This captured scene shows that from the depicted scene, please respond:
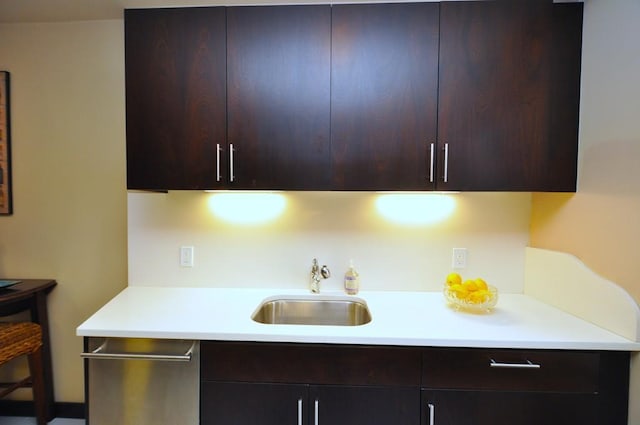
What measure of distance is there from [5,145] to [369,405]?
2.63 metres

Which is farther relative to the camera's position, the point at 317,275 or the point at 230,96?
the point at 317,275

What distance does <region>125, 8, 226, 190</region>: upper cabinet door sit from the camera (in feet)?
4.58

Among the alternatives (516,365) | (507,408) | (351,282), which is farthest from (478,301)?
(351,282)

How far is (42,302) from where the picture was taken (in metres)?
1.87

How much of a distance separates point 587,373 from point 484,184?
84cm

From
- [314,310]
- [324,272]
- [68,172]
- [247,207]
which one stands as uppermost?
[68,172]

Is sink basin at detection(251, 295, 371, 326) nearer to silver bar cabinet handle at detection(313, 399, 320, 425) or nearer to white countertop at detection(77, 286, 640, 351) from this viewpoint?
white countertop at detection(77, 286, 640, 351)

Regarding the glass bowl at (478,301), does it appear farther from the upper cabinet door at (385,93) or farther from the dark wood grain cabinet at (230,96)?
the dark wood grain cabinet at (230,96)

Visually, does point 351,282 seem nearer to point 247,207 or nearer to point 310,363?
point 310,363

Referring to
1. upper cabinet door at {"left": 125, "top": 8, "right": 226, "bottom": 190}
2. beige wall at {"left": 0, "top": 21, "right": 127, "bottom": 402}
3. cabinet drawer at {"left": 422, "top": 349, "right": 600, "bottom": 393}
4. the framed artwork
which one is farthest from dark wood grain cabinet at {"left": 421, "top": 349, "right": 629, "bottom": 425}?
the framed artwork

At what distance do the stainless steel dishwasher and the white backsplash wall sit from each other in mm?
571

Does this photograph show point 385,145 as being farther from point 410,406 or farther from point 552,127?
point 410,406

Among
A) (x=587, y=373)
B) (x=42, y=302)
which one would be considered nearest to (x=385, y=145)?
(x=587, y=373)

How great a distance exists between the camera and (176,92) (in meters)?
1.40
